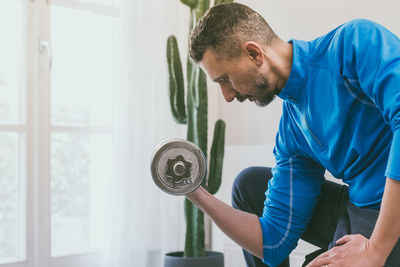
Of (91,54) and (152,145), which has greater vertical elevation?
(91,54)

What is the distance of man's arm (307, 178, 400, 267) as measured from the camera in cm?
103

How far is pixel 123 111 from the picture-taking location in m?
2.62

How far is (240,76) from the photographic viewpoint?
129 centimetres

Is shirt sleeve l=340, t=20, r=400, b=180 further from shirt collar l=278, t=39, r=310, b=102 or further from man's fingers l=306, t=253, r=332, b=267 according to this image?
man's fingers l=306, t=253, r=332, b=267

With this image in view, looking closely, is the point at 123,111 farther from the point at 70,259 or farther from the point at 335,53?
the point at 335,53

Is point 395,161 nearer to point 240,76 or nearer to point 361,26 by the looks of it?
point 361,26

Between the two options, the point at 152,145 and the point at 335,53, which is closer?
the point at 335,53

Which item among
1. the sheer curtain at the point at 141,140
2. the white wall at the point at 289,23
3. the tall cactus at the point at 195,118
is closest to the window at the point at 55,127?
the sheer curtain at the point at 141,140

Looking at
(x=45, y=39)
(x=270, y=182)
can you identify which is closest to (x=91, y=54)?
(x=45, y=39)

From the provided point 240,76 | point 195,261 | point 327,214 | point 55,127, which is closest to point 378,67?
point 240,76

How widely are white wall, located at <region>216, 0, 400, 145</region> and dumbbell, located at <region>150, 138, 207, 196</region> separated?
1290 mm

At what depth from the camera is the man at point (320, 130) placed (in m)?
1.09

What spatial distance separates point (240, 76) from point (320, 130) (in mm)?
245

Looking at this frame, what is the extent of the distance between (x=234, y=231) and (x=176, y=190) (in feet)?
0.72
